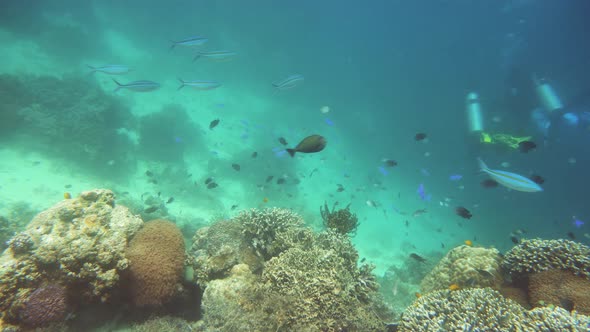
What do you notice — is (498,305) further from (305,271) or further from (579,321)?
(305,271)

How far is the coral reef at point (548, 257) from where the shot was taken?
4219 millimetres

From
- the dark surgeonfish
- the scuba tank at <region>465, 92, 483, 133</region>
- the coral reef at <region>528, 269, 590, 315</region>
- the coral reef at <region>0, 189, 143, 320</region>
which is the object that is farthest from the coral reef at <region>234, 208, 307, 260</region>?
the scuba tank at <region>465, 92, 483, 133</region>

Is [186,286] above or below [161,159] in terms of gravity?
above

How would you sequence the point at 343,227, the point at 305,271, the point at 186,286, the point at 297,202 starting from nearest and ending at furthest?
the point at 305,271 → the point at 186,286 → the point at 343,227 → the point at 297,202

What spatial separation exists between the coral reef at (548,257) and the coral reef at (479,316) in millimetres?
1336

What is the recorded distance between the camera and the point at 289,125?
3612 cm

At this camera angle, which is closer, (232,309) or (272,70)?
(232,309)

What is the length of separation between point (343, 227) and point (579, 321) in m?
4.23

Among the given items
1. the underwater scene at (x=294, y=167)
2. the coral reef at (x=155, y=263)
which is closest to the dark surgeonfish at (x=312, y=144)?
the underwater scene at (x=294, y=167)

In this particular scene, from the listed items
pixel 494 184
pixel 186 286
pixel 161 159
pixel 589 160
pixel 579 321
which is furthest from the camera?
pixel 589 160

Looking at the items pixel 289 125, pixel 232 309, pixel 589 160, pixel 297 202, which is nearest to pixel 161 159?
pixel 297 202

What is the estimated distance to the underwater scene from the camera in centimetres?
368

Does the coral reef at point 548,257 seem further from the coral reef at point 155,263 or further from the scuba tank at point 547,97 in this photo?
the scuba tank at point 547,97

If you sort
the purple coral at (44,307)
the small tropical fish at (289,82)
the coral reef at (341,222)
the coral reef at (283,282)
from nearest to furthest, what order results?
1. the purple coral at (44,307)
2. the coral reef at (283,282)
3. the coral reef at (341,222)
4. the small tropical fish at (289,82)
